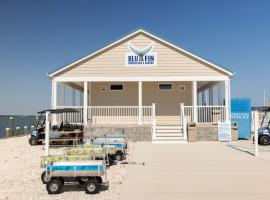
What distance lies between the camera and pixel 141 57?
17.2m

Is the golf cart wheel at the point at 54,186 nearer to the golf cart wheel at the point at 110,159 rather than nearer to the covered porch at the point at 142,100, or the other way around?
the golf cart wheel at the point at 110,159

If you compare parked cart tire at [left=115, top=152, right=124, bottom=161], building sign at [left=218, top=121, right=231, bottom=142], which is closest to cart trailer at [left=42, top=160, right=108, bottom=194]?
parked cart tire at [left=115, top=152, right=124, bottom=161]

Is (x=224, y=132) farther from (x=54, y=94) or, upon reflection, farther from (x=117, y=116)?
(x=54, y=94)

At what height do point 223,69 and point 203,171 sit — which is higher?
point 223,69

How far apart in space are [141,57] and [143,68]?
2.34 feet

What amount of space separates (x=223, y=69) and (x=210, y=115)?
2846mm

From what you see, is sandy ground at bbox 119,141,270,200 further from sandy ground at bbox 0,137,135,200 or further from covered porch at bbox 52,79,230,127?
covered porch at bbox 52,79,230,127

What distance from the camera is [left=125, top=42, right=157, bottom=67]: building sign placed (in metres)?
17.1

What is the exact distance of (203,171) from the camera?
782cm

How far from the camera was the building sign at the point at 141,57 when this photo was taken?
1712 cm

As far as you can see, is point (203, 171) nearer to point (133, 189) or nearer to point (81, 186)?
point (133, 189)

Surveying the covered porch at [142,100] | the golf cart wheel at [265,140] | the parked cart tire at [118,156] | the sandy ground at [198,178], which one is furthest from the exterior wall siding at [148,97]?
the parked cart tire at [118,156]

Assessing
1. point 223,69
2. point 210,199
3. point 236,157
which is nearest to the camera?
point 210,199

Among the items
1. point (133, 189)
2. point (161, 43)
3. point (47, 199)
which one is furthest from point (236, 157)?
point (161, 43)
